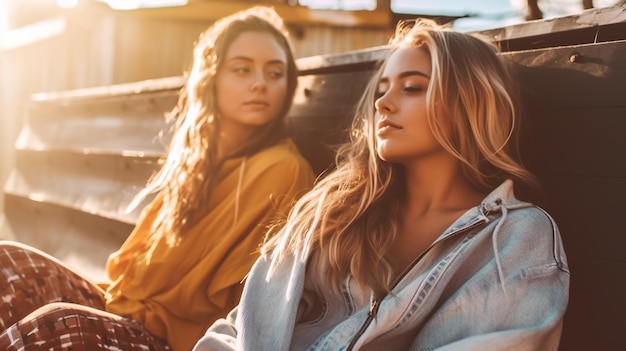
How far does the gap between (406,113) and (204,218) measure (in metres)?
0.94

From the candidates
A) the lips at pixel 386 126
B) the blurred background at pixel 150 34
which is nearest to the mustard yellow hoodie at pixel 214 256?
the lips at pixel 386 126

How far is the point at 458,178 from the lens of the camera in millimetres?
1787

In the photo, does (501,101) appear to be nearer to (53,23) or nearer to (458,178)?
(458,178)

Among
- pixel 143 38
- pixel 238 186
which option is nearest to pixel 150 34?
pixel 143 38

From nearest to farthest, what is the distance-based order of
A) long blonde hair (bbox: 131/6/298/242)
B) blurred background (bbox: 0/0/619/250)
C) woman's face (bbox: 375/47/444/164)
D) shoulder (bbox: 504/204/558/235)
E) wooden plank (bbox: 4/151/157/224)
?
shoulder (bbox: 504/204/558/235) < woman's face (bbox: 375/47/444/164) < long blonde hair (bbox: 131/6/298/242) < wooden plank (bbox: 4/151/157/224) < blurred background (bbox: 0/0/619/250)

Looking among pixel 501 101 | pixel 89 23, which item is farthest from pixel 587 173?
pixel 89 23

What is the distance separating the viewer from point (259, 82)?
2.46 m

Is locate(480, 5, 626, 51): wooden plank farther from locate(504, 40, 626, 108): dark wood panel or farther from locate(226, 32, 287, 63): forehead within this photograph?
locate(226, 32, 287, 63): forehead

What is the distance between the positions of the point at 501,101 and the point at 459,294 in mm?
539

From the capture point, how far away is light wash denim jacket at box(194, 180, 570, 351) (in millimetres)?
1368

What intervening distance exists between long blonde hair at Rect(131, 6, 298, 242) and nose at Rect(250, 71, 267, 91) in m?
0.14

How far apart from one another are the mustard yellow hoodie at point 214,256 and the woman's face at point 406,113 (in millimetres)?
480

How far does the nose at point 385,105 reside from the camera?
5.78 ft

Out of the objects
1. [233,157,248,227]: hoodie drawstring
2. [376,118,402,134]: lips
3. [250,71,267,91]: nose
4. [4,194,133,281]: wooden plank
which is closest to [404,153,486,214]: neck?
[376,118,402,134]: lips
